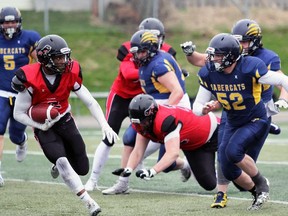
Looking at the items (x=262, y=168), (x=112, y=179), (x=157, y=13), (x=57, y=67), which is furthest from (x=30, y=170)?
(x=157, y=13)

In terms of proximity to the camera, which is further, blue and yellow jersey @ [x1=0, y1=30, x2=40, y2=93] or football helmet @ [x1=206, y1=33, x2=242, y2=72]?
blue and yellow jersey @ [x1=0, y1=30, x2=40, y2=93]

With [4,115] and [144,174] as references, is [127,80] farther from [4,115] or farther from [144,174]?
[144,174]

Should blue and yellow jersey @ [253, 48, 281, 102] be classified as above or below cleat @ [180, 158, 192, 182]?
above

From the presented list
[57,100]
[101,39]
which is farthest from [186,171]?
[101,39]

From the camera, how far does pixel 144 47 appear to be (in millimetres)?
8477

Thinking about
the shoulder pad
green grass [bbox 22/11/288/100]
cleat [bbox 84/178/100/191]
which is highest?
the shoulder pad

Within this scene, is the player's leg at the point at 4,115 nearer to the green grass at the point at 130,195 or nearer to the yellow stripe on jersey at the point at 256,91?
the green grass at the point at 130,195

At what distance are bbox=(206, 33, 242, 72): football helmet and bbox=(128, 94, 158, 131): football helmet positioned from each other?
0.76 metres

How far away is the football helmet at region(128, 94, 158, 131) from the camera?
25.0 ft

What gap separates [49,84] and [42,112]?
24 cm

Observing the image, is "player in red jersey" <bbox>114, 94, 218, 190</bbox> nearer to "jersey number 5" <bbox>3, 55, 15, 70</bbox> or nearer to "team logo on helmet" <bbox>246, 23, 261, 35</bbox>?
"team logo on helmet" <bbox>246, 23, 261, 35</bbox>

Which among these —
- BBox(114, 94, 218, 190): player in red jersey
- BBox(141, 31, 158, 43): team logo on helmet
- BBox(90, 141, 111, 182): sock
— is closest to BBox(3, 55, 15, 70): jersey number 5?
BBox(90, 141, 111, 182): sock

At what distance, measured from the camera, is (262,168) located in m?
10.3

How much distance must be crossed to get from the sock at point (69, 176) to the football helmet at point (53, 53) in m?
0.75
